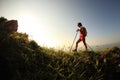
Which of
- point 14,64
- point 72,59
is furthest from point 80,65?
point 14,64

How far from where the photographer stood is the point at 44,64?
10.3m

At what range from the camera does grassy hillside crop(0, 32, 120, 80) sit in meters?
8.72

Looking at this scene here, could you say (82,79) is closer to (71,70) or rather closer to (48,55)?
(71,70)

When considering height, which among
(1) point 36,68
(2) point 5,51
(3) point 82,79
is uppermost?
(2) point 5,51

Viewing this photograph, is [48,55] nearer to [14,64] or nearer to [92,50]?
[14,64]

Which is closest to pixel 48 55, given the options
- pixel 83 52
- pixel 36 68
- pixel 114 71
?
pixel 36 68

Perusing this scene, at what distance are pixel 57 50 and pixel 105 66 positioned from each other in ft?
12.4

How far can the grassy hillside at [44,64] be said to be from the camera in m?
8.72

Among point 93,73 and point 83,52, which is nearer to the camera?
point 93,73

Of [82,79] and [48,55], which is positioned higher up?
A: [48,55]

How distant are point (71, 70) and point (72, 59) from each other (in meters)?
2.04

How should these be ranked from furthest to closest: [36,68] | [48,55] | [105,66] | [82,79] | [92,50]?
[92,50], [105,66], [48,55], [82,79], [36,68]

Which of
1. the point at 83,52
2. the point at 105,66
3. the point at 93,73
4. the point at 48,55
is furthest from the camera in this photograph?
the point at 83,52

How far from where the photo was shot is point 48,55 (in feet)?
38.0
